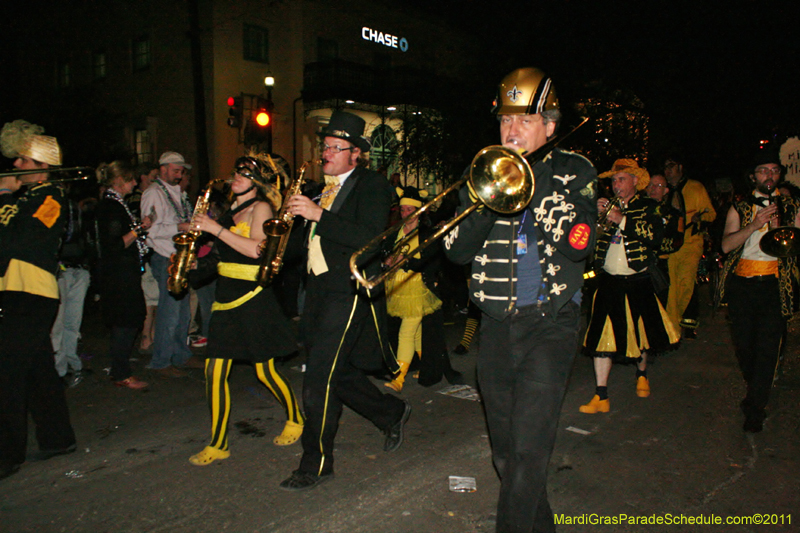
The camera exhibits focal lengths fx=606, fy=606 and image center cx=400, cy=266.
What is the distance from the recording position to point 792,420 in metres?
5.14

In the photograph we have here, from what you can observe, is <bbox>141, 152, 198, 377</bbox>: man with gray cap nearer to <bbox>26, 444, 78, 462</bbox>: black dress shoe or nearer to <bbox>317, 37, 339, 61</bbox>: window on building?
<bbox>26, 444, 78, 462</bbox>: black dress shoe

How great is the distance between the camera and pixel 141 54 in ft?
78.7

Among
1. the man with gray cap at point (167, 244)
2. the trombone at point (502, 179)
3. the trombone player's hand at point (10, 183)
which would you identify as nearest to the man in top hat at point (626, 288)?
the trombone at point (502, 179)

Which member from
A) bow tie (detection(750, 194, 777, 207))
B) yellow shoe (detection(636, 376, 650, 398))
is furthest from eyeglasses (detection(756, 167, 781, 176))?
yellow shoe (detection(636, 376, 650, 398))

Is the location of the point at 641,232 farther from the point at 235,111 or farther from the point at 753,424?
the point at 235,111

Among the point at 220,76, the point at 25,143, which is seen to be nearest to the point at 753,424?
the point at 25,143

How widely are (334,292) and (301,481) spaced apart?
121 centimetres

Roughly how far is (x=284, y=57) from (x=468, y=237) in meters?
22.8

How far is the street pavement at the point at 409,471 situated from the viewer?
3.48 m

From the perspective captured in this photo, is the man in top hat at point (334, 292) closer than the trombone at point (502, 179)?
No

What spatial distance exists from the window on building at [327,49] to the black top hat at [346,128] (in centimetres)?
2150

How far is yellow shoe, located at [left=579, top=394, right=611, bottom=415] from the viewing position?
538 cm

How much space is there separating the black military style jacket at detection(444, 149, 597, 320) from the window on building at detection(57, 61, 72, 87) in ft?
99.0

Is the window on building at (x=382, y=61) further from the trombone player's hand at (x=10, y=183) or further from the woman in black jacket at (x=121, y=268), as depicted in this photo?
the trombone player's hand at (x=10, y=183)
